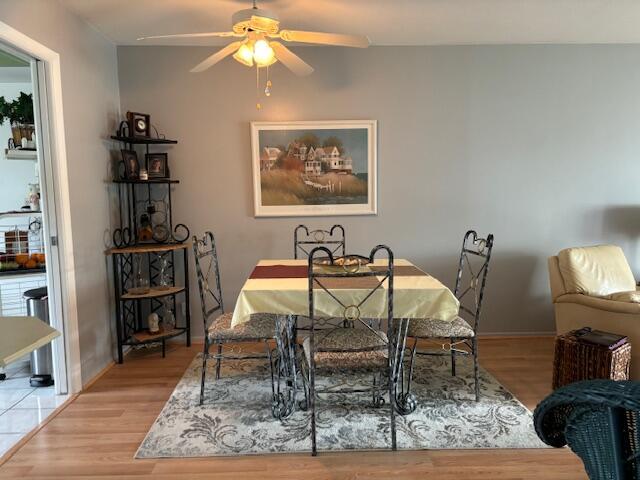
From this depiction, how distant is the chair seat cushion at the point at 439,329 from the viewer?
2492mm

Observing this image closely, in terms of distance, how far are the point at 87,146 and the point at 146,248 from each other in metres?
0.83

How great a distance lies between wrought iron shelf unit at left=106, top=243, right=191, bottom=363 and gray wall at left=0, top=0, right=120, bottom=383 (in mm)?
107

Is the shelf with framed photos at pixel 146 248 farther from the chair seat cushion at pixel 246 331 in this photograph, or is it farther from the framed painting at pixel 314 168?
the chair seat cushion at pixel 246 331

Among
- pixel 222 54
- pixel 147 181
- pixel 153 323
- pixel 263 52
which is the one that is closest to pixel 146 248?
pixel 147 181

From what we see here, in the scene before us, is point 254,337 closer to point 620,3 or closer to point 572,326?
point 572,326

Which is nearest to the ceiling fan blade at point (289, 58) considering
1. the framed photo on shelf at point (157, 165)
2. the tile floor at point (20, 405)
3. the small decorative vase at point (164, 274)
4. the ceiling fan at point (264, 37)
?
the ceiling fan at point (264, 37)

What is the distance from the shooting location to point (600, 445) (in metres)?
0.75

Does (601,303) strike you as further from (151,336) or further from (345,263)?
(151,336)

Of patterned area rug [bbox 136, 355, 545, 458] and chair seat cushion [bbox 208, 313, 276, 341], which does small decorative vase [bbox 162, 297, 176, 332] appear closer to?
patterned area rug [bbox 136, 355, 545, 458]

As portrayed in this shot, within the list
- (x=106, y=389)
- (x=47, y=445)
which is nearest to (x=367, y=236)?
(x=106, y=389)

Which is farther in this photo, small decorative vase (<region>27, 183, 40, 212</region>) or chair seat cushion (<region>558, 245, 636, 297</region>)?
small decorative vase (<region>27, 183, 40, 212</region>)

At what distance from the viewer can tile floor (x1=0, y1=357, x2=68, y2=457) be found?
232 cm

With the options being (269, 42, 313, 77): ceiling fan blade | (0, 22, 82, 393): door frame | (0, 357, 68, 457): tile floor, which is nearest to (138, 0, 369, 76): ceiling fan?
(269, 42, 313, 77): ceiling fan blade

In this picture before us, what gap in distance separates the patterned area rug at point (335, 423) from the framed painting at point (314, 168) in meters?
1.48
